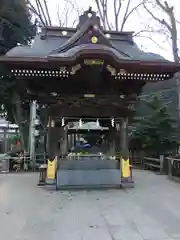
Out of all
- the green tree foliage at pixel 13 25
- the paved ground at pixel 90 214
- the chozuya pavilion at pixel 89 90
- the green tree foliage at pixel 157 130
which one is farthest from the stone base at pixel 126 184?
the green tree foliage at pixel 13 25

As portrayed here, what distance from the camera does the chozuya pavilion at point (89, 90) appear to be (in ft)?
32.7

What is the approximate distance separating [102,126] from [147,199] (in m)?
5.74

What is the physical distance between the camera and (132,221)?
20.8ft

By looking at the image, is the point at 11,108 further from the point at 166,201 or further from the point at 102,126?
the point at 166,201

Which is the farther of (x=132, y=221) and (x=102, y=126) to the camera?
(x=102, y=126)

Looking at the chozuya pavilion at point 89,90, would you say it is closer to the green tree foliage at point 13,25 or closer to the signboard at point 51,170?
the signboard at point 51,170

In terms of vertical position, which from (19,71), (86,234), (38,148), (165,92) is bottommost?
(86,234)

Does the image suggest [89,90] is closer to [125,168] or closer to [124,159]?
[124,159]

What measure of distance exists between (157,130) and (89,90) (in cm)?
734

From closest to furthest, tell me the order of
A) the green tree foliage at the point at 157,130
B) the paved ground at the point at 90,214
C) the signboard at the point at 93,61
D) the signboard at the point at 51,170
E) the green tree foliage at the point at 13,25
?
the paved ground at the point at 90,214, the signboard at the point at 93,61, the signboard at the point at 51,170, the green tree foliage at the point at 157,130, the green tree foliage at the point at 13,25

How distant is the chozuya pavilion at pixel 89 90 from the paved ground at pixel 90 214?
88 cm

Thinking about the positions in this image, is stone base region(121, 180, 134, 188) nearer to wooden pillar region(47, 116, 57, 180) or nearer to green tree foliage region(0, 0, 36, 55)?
wooden pillar region(47, 116, 57, 180)

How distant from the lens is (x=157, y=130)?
1733cm

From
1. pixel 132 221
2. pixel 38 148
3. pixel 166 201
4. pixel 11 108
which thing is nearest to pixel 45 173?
pixel 166 201
